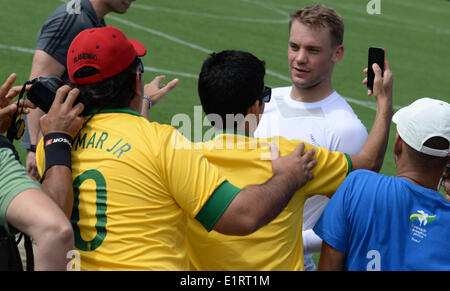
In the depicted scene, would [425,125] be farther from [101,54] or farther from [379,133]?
[101,54]

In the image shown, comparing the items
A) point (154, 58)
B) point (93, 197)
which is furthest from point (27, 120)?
point (154, 58)

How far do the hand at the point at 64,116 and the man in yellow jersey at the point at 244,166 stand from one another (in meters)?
0.58

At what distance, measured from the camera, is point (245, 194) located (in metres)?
2.95

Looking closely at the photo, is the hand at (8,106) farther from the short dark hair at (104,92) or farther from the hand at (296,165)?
the hand at (296,165)

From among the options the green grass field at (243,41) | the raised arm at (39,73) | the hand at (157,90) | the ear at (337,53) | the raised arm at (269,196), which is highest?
the ear at (337,53)

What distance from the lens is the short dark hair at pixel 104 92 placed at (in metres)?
3.14

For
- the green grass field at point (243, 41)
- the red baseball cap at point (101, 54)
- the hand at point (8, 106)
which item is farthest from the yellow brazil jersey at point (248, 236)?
the green grass field at point (243, 41)

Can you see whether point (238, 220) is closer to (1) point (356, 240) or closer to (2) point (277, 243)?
(2) point (277, 243)

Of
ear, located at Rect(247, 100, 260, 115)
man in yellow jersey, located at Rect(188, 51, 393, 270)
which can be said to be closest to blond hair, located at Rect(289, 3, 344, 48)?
man in yellow jersey, located at Rect(188, 51, 393, 270)

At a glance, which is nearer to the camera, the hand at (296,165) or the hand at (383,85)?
the hand at (296,165)

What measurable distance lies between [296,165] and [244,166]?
25 cm

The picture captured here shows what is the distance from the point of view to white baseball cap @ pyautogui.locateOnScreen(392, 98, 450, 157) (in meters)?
3.12

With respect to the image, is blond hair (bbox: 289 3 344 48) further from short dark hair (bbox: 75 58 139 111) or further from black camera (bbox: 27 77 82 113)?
black camera (bbox: 27 77 82 113)

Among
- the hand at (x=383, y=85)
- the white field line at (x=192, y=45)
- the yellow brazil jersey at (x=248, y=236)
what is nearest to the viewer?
the yellow brazil jersey at (x=248, y=236)
